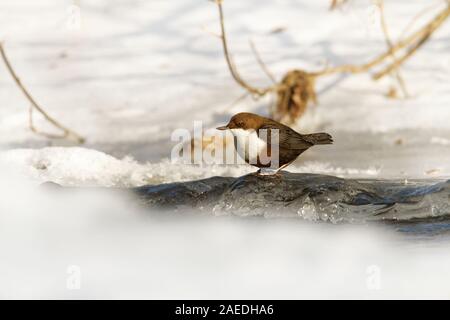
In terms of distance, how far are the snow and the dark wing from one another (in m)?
0.48

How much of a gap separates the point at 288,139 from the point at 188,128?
1695mm

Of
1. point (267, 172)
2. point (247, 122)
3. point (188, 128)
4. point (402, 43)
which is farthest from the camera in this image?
point (188, 128)

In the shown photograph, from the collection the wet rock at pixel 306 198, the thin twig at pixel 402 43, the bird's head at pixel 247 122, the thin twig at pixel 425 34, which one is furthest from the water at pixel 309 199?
the thin twig at pixel 425 34

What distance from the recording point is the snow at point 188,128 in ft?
10.2

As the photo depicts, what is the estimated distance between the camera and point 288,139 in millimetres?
4125

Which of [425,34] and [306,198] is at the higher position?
[425,34]

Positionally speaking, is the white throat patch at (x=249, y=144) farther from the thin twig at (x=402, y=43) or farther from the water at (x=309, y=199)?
the thin twig at (x=402, y=43)

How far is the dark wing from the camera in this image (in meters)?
4.11

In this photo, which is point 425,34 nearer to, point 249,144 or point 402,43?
point 402,43

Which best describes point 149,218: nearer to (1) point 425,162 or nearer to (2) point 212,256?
(2) point 212,256

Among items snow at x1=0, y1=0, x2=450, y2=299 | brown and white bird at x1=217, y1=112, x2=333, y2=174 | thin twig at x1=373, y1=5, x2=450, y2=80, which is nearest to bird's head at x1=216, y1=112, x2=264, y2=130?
brown and white bird at x1=217, y1=112, x2=333, y2=174

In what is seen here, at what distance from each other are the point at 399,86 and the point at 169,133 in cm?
176

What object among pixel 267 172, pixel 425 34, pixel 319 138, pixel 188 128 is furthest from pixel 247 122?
pixel 425 34
